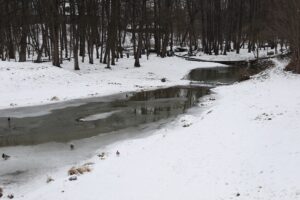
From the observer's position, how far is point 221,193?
27.6 feet

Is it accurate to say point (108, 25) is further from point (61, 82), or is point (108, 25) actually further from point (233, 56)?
point (233, 56)

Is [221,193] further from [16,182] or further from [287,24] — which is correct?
[287,24]

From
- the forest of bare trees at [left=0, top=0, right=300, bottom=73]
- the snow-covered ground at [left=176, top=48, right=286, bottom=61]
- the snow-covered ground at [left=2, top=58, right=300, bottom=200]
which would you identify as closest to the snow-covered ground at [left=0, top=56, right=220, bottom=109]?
the forest of bare trees at [left=0, top=0, right=300, bottom=73]

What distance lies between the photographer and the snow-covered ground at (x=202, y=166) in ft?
28.3

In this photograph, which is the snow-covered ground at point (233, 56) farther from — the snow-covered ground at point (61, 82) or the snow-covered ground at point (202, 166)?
the snow-covered ground at point (202, 166)

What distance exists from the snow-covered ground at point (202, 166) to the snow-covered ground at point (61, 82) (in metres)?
11.4

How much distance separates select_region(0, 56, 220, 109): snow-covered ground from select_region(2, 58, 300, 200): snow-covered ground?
11410 millimetres

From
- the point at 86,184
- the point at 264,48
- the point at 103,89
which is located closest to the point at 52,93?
the point at 103,89

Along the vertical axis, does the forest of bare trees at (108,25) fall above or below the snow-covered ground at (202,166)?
above

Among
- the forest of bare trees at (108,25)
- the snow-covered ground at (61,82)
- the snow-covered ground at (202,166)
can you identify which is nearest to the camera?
Result: the snow-covered ground at (202,166)

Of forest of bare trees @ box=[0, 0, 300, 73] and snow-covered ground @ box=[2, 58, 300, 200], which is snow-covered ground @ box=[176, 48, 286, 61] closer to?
forest of bare trees @ box=[0, 0, 300, 73]

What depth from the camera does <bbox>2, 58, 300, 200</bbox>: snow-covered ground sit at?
8.63 metres

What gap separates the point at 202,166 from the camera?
400 inches

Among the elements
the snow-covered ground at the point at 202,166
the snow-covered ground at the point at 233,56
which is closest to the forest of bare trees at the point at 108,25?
the snow-covered ground at the point at 233,56
